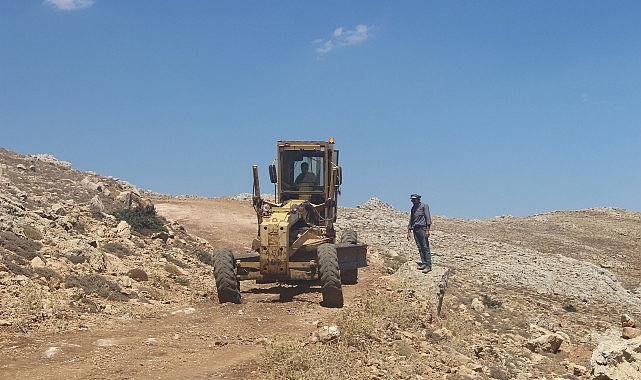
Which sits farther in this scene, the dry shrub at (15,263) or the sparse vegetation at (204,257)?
the sparse vegetation at (204,257)

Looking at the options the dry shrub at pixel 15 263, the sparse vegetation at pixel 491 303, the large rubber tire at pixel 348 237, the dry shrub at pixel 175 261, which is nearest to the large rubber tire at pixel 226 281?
the dry shrub at pixel 15 263

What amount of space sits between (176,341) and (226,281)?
289 cm

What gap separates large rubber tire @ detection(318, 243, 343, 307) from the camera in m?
10.9

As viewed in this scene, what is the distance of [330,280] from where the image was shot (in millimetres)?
10922

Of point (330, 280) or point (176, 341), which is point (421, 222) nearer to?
point (330, 280)

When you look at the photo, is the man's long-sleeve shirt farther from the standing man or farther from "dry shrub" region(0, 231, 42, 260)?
"dry shrub" region(0, 231, 42, 260)

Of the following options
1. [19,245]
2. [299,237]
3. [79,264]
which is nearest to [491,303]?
[299,237]

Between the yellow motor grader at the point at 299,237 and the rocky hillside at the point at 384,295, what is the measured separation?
→ 631 millimetres

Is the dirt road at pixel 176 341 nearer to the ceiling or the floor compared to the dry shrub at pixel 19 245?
nearer to the floor

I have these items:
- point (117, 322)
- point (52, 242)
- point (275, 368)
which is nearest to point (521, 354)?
point (275, 368)

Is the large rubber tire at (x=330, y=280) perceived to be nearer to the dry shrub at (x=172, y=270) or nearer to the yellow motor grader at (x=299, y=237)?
the yellow motor grader at (x=299, y=237)

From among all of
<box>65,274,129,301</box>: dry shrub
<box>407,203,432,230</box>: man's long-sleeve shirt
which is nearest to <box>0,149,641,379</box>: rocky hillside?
<box>65,274,129,301</box>: dry shrub

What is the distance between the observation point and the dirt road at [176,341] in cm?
709

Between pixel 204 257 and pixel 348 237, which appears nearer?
pixel 348 237
